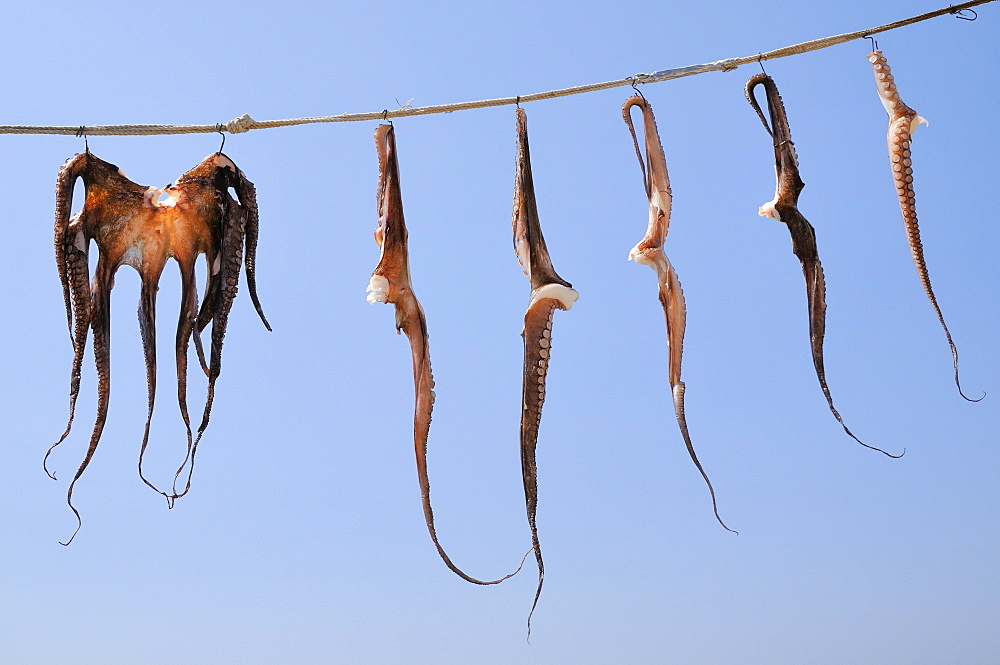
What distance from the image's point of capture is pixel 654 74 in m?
4.65

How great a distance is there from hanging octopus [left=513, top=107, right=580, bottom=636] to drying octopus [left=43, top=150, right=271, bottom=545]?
4.04ft

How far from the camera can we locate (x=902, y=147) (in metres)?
4.42

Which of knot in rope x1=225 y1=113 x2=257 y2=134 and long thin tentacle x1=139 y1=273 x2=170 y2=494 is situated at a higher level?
knot in rope x1=225 y1=113 x2=257 y2=134

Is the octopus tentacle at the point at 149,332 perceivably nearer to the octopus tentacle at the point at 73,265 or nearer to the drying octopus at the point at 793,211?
the octopus tentacle at the point at 73,265

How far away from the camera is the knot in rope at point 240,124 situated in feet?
16.2

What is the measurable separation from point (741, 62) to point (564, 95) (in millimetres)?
719

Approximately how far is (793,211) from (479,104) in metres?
1.37

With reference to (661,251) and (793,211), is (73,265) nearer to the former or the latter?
(661,251)

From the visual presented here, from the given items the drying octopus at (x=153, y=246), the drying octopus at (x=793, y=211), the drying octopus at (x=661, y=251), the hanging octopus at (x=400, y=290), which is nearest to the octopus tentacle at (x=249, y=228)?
the drying octopus at (x=153, y=246)

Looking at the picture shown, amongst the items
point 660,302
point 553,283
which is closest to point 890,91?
point 660,302

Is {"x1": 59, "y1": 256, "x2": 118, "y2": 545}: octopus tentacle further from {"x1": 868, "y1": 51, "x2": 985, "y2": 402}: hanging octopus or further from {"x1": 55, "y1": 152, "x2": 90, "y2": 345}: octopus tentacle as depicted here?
{"x1": 868, "y1": 51, "x2": 985, "y2": 402}: hanging octopus

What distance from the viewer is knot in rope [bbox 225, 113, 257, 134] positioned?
4.93 metres

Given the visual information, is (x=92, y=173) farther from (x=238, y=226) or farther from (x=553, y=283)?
(x=553, y=283)

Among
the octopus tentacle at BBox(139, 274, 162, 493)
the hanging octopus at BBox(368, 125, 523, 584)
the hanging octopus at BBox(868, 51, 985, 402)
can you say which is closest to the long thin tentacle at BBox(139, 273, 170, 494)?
the octopus tentacle at BBox(139, 274, 162, 493)
